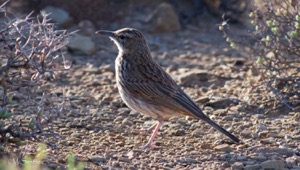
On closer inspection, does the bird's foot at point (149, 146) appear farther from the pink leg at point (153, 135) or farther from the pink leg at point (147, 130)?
the pink leg at point (147, 130)

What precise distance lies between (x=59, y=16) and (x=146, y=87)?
473cm

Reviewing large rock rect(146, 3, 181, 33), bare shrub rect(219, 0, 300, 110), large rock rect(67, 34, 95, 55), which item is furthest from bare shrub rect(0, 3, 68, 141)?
large rock rect(146, 3, 181, 33)

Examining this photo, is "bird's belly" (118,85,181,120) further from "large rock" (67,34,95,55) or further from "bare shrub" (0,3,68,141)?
"large rock" (67,34,95,55)

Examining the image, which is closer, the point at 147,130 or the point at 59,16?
the point at 147,130

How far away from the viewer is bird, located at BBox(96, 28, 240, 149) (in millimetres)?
8008

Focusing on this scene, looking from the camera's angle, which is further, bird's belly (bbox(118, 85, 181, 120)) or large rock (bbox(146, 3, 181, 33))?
large rock (bbox(146, 3, 181, 33))

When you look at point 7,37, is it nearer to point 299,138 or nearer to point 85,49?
point 299,138

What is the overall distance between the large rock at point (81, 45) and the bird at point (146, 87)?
2.84m

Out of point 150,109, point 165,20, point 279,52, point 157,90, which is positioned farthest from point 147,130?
point 165,20

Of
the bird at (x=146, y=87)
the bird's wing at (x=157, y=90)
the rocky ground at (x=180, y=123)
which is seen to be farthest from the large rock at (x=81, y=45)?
the bird's wing at (x=157, y=90)

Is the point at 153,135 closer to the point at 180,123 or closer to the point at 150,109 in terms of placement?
the point at 150,109

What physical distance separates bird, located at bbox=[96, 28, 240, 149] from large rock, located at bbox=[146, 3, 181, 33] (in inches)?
162

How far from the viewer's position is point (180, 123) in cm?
870

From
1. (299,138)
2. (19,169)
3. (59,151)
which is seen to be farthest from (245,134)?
(19,169)
